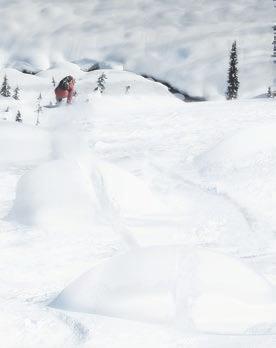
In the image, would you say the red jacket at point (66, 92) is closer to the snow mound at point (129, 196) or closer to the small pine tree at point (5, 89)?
the snow mound at point (129, 196)

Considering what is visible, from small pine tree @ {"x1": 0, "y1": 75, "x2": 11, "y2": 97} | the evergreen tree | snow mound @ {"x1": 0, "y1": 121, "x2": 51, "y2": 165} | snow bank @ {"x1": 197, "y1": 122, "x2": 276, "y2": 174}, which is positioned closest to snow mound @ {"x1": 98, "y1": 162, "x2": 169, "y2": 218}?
snow bank @ {"x1": 197, "y1": 122, "x2": 276, "y2": 174}

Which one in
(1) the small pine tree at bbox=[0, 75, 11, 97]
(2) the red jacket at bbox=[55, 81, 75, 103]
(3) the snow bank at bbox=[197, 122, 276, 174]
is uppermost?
(1) the small pine tree at bbox=[0, 75, 11, 97]

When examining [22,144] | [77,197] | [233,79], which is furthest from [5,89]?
[77,197]

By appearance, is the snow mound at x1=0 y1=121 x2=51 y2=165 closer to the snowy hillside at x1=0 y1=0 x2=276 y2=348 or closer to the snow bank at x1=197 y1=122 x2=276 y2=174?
the snowy hillside at x1=0 y1=0 x2=276 y2=348

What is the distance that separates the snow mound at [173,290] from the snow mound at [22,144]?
592 cm

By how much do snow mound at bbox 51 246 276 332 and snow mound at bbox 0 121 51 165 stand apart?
233 inches

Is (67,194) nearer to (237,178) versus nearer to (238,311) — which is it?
(237,178)

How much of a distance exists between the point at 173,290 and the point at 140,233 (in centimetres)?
241

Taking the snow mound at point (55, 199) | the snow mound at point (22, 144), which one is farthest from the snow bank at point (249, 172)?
the snow mound at point (22, 144)

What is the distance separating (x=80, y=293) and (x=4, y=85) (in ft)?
484

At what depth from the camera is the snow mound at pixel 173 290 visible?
375cm

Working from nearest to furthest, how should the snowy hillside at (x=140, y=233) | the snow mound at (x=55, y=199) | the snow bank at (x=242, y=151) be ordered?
the snowy hillside at (x=140, y=233) → the snow mound at (x=55, y=199) → the snow bank at (x=242, y=151)

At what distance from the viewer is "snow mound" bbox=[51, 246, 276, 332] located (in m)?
3.75

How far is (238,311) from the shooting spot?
3783 millimetres
